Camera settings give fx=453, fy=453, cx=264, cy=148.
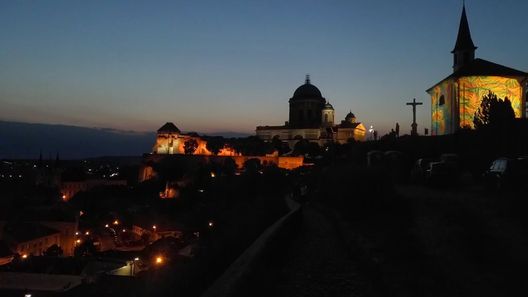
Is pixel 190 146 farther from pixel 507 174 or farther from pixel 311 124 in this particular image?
pixel 507 174

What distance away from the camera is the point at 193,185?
6475 cm

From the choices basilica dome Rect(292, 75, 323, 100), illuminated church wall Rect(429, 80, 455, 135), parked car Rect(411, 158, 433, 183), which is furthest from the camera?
basilica dome Rect(292, 75, 323, 100)

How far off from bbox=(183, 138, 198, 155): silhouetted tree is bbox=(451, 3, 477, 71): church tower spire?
60.3m

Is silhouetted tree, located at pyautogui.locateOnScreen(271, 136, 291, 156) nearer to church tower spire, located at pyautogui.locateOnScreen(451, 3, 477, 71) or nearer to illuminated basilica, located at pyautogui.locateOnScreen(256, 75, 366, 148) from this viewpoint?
illuminated basilica, located at pyautogui.locateOnScreen(256, 75, 366, 148)

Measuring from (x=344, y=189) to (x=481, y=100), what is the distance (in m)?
24.8

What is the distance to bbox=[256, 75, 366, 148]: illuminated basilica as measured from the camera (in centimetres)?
9600

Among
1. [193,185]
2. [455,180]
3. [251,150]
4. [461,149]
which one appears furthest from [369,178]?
[251,150]

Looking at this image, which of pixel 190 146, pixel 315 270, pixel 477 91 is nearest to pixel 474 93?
pixel 477 91

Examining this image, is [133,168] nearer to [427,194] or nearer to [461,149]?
[461,149]

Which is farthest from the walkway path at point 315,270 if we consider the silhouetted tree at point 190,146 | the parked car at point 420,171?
the silhouetted tree at point 190,146

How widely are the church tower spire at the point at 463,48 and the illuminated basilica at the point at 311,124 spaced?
4957cm

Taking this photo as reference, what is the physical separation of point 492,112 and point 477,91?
23.5 feet

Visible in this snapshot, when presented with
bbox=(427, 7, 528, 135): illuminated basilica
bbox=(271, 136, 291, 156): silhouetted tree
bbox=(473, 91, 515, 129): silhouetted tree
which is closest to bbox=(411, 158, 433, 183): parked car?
bbox=(473, 91, 515, 129): silhouetted tree

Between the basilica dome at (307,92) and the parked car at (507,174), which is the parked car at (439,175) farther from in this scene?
the basilica dome at (307,92)
